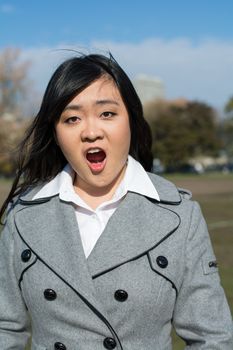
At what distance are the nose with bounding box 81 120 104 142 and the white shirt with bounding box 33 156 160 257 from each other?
22cm

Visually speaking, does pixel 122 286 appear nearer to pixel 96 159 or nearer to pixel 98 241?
pixel 98 241

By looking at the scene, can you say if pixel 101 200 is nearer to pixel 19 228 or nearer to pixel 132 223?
pixel 132 223

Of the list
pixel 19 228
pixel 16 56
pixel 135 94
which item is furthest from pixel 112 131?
pixel 16 56

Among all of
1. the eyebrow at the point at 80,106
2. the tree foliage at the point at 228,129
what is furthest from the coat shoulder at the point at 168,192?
the tree foliage at the point at 228,129

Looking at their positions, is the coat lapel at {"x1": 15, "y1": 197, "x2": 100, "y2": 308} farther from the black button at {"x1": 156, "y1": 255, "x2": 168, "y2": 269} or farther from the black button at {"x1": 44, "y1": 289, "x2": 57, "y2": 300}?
the black button at {"x1": 156, "y1": 255, "x2": 168, "y2": 269}

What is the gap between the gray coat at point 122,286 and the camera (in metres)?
1.75

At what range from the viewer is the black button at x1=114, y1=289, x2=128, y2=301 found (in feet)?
5.65

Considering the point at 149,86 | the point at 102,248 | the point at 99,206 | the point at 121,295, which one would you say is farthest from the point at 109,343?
the point at 149,86

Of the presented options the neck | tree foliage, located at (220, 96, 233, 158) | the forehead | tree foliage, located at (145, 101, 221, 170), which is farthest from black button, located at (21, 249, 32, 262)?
tree foliage, located at (220, 96, 233, 158)

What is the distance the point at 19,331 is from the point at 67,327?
231 mm

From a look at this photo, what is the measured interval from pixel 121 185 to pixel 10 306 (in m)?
0.56

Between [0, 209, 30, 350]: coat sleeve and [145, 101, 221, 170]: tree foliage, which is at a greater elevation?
Result: [0, 209, 30, 350]: coat sleeve

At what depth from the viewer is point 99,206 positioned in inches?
75.9

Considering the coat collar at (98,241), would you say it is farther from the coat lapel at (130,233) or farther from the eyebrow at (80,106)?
the eyebrow at (80,106)
